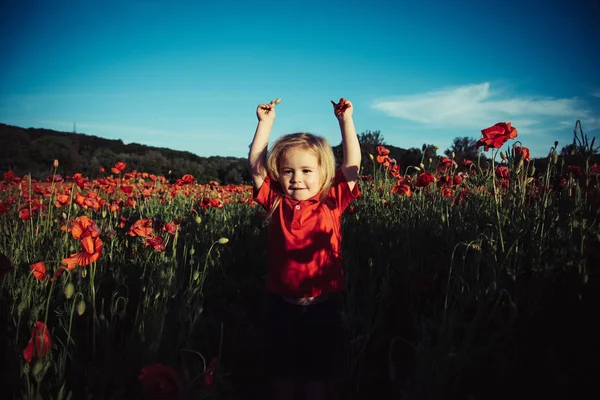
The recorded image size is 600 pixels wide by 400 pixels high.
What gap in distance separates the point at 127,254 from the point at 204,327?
1.30 metres

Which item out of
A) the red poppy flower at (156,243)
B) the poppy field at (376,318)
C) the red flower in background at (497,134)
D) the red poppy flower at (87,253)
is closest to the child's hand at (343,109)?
the poppy field at (376,318)

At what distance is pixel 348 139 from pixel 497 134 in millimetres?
1091

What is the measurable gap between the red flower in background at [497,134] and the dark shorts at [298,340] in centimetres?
142

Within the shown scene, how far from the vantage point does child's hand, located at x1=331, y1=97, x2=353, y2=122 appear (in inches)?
57.1

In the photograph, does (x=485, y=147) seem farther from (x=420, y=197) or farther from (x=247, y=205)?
(x=247, y=205)

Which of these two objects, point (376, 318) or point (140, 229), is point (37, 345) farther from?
point (376, 318)

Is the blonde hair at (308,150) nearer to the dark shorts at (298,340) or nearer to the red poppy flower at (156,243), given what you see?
the dark shorts at (298,340)

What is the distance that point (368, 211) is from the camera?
11.1ft

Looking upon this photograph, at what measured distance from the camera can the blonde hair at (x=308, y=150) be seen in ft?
4.88

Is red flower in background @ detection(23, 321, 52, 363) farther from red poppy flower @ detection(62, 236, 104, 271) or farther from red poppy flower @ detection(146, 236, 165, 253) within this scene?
red poppy flower @ detection(146, 236, 165, 253)

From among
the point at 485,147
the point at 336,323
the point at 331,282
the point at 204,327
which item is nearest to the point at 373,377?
the point at 336,323

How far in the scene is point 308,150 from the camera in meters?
1.47

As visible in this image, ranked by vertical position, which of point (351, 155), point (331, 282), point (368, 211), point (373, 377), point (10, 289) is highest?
point (351, 155)

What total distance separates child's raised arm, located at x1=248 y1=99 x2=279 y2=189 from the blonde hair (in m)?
0.04
